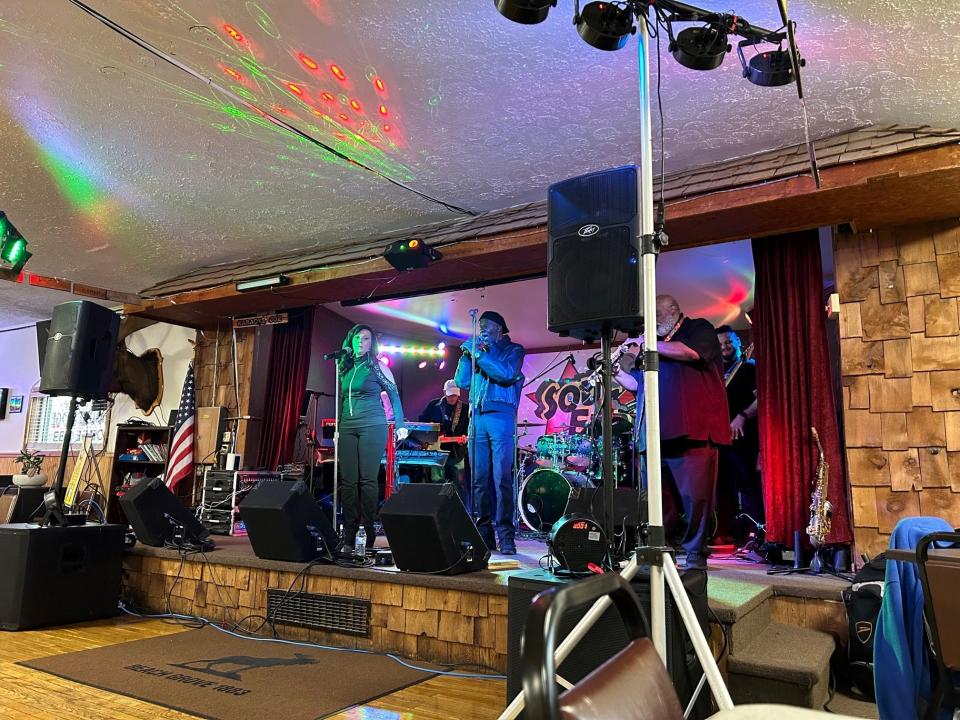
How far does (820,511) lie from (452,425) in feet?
13.3

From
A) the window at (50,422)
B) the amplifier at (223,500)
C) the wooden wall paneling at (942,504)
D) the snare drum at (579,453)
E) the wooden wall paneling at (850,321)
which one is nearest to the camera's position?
the wooden wall paneling at (942,504)

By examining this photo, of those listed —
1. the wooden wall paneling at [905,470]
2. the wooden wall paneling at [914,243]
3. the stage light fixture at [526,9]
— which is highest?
the stage light fixture at [526,9]

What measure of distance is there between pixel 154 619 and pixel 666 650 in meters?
3.80

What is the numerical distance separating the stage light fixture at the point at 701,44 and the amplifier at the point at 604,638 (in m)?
1.78

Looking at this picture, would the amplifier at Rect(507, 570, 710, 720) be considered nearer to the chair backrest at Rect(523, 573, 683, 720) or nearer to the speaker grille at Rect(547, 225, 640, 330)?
the speaker grille at Rect(547, 225, 640, 330)

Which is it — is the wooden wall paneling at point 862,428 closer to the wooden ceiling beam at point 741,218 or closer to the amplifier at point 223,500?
the wooden ceiling beam at point 741,218

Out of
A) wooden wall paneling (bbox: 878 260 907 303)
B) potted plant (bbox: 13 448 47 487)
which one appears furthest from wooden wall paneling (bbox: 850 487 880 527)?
potted plant (bbox: 13 448 47 487)

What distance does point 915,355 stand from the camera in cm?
386

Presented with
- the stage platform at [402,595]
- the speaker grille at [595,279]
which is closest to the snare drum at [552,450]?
the stage platform at [402,595]

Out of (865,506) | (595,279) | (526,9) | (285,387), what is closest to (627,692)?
(595,279)

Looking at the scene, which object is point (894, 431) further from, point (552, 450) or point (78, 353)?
point (78, 353)

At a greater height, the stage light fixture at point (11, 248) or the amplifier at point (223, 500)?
the stage light fixture at point (11, 248)

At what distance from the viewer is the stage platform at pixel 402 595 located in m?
3.21

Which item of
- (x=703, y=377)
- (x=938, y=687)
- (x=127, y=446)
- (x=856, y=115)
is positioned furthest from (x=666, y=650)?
(x=127, y=446)
